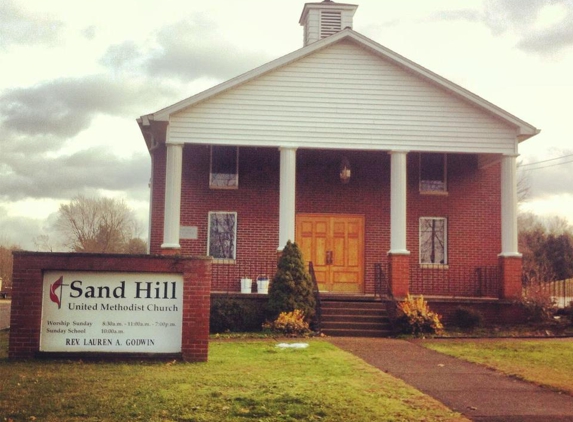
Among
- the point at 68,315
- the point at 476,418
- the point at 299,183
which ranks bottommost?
the point at 476,418

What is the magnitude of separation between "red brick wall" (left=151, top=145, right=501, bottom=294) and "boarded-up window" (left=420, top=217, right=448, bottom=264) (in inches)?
8.0

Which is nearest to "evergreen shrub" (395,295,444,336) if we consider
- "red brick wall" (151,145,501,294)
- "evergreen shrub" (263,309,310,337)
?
"evergreen shrub" (263,309,310,337)

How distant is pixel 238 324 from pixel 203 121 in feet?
19.1

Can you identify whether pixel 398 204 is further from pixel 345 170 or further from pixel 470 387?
pixel 470 387

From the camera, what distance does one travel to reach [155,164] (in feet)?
78.0

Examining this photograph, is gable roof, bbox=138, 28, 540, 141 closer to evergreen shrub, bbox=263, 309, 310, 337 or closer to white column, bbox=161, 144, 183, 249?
white column, bbox=161, 144, 183, 249

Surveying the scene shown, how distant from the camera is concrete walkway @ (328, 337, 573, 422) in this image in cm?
851

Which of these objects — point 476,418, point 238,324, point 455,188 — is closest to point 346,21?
point 455,188

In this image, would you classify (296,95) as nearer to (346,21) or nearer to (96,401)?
(346,21)

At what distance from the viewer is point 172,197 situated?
2034 cm

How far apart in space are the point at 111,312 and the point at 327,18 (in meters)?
16.5

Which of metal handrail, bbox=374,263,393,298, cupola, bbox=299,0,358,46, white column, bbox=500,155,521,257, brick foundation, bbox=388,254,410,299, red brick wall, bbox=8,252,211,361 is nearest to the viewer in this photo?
red brick wall, bbox=8,252,211,361

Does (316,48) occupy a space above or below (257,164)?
above

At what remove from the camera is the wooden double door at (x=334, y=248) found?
22.8 m
